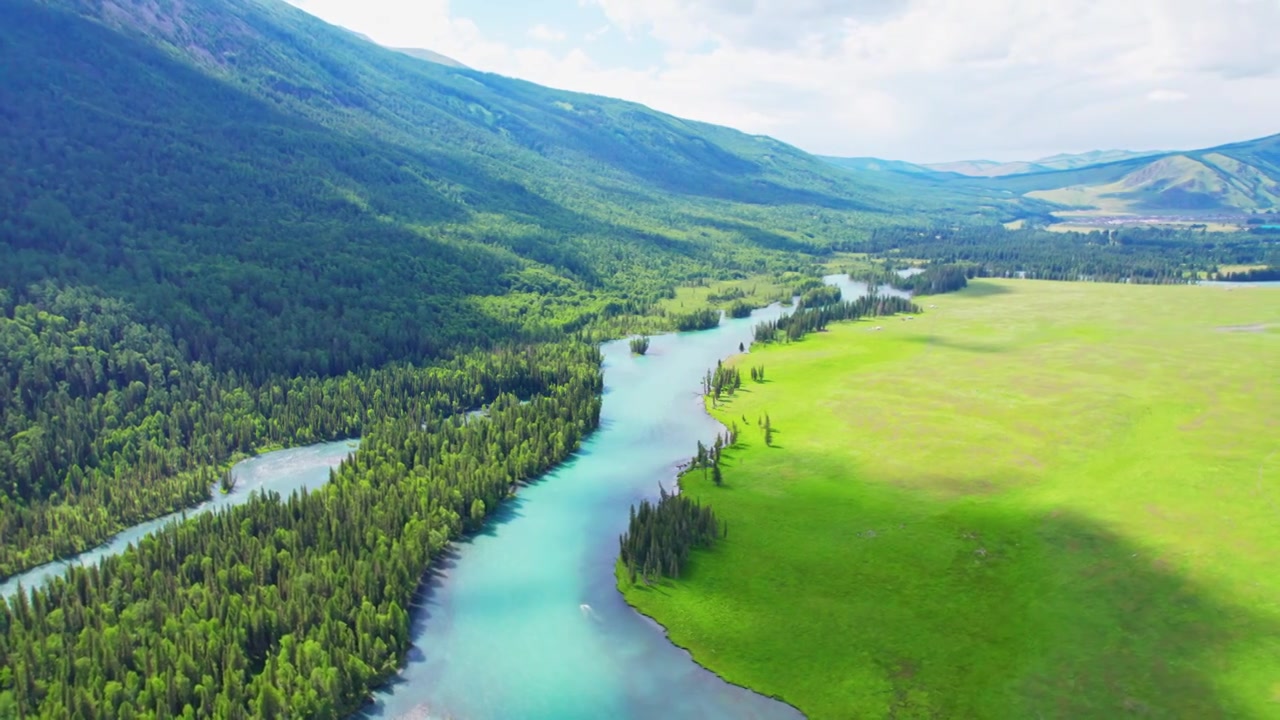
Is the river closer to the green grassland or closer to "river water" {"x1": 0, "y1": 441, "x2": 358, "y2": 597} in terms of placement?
"river water" {"x1": 0, "y1": 441, "x2": 358, "y2": 597}

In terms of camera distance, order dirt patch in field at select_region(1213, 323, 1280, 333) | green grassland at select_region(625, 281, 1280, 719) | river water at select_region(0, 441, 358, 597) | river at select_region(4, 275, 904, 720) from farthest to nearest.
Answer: dirt patch in field at select_region(1213, 323, 1280, 333), river water at select_region(0, 441, 358, 597), green grassland at select_region(625, 281, 1280, 719), river at select_region(4, 275, 904, 720)

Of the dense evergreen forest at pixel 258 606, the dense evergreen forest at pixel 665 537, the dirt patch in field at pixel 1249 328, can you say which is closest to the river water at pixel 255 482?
the dense evergreen forest at pixel 258 606

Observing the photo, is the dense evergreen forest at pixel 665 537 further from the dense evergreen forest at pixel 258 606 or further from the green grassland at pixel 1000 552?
the dense evergreen forest at pixel 258 606

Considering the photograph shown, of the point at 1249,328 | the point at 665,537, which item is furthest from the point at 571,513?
the point at 1249,328

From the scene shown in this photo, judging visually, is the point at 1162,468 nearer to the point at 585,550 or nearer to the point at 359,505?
the point at 585,550

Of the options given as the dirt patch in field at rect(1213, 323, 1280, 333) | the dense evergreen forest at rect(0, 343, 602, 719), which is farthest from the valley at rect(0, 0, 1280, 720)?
the dirt patch in field at rect(1213, 323, 1280, 333)

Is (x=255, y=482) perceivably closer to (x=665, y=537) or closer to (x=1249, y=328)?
(x=665, y=537)
